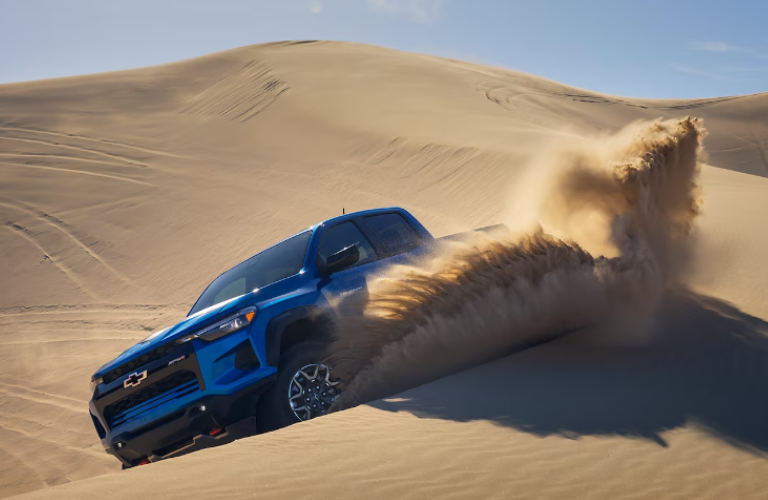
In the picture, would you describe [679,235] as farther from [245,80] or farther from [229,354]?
[245,80]

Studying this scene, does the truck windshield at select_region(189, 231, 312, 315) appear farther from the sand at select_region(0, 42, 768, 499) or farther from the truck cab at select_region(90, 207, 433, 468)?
the sand at select_region(0, 42, 768, 499)

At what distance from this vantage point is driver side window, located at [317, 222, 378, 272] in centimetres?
533

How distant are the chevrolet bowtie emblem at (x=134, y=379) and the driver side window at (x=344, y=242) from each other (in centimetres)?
164

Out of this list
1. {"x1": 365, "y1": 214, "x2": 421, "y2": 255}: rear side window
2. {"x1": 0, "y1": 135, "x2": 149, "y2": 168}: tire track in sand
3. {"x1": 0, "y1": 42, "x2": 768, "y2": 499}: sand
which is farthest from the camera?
{"x1": 0, "y1": 135, "x2": 149, "y2": 168}: tire track in sand

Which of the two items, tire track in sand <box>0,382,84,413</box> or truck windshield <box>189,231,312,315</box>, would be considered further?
tire track in sand <box>0,382,84,413</box>

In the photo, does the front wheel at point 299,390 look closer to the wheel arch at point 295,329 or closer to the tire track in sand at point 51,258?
the wheel arch at point 295,329

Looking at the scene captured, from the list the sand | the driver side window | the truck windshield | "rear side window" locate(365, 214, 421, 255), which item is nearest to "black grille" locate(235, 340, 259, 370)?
the sand

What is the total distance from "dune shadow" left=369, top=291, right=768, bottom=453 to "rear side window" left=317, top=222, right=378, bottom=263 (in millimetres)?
1370

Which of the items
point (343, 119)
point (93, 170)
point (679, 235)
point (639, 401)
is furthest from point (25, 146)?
point (639, 401)

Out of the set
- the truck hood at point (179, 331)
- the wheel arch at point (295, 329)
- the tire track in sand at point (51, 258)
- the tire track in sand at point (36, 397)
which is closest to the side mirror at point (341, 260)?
the wheel arch at point (295, 329)

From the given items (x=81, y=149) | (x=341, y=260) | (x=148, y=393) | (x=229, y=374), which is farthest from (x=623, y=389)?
(x=81, y=149)

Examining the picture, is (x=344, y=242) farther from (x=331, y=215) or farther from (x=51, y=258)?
(x=51, y=258)

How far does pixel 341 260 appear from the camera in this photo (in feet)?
15.7

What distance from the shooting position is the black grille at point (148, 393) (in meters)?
4.27
